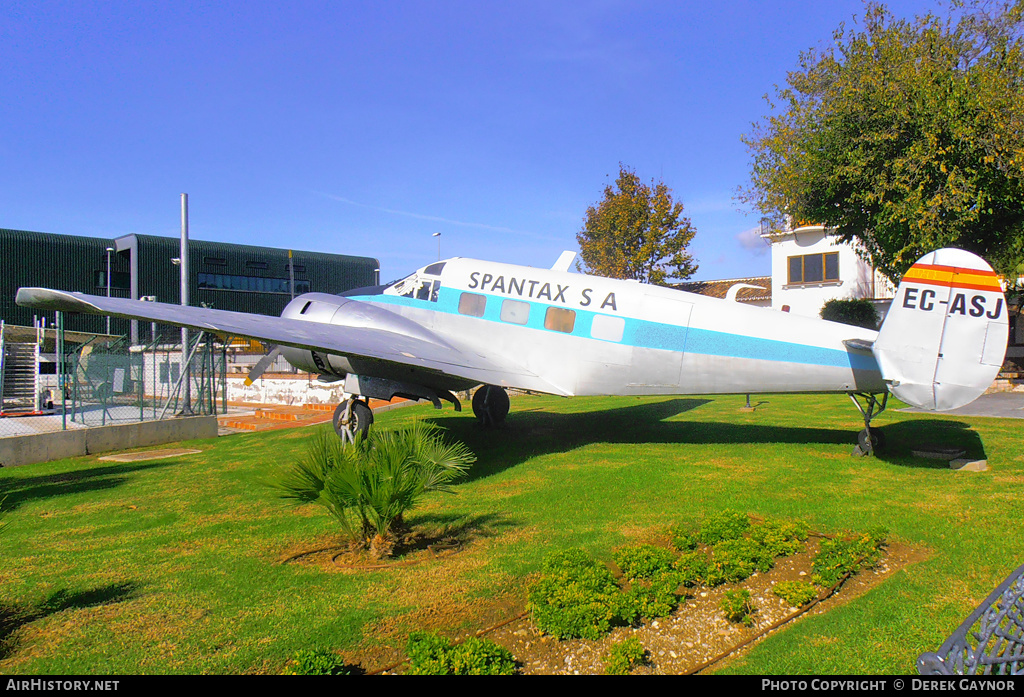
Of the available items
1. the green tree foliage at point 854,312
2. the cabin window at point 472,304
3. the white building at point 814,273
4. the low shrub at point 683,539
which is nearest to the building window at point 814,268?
the white building at point 814,273

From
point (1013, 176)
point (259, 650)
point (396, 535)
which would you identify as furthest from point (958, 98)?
point (259, 650)

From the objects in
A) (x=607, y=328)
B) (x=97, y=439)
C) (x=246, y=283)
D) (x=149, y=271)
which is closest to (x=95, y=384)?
(x=97, y=439)

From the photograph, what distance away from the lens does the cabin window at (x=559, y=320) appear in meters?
12.3

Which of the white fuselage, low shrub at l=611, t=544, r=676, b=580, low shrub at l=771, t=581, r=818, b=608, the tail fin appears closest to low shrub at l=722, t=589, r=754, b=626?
low shrub at l=771, t=581, r=818, b=608

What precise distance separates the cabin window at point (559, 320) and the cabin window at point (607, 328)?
1.56 ft

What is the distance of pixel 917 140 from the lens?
21.7 meters

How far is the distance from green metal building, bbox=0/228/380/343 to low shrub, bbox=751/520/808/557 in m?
57.3

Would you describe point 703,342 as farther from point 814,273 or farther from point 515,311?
point 814,273

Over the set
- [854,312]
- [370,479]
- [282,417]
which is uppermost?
[854,312]

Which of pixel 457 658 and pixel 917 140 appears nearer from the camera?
pixel 457 658

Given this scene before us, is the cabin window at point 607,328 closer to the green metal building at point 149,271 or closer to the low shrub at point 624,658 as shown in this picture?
the low shrub at point 624,658

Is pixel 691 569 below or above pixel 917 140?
below

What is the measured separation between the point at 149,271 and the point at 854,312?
64713 millimetres

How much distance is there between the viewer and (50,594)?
5.70 m
